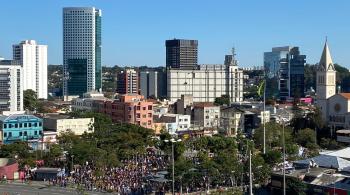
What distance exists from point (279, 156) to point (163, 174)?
698 cm

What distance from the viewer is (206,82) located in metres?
85.2

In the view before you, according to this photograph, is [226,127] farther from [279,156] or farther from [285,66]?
[285,66]

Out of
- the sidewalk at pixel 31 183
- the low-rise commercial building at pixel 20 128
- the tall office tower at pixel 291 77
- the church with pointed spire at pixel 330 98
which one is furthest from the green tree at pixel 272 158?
the tall office tower at pixel 291 77

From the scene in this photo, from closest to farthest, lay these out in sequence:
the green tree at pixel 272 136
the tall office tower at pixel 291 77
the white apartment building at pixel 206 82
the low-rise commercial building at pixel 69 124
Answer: the green tree at pixel 272 136
the low-rise commercial building at pixel 69 124
the white apartment building at pixel 206 82
the tall office tower at pixel 291 77

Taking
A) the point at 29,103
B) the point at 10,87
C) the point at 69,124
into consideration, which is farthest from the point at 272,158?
the point at 29,103

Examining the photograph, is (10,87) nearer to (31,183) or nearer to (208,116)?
(208,116)

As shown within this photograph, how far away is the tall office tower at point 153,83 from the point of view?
3538 inches

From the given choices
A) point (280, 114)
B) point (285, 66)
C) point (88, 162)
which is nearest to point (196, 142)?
point (88, 162)

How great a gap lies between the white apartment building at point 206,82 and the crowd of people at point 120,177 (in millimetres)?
46701

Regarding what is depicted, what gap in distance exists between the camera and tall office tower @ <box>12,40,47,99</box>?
106438 millimetres

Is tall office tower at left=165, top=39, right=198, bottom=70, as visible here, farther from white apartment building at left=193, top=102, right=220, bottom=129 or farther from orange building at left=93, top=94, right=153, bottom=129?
orange building at left=93, top=94, right=153, bottom=129

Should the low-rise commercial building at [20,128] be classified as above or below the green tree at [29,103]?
below

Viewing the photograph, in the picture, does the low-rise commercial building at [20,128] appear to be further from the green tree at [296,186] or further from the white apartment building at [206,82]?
the white apartment building at [206,82]

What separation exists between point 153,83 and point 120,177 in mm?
59853
